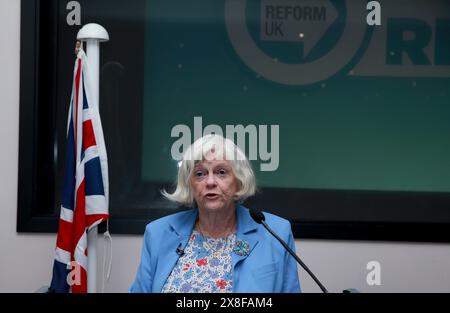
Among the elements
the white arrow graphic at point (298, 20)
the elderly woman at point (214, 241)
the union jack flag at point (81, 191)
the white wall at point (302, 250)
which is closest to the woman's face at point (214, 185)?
the elderly woman at point (214, 241)

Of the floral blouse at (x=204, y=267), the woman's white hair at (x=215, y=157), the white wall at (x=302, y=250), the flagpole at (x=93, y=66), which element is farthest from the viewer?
the white wall at (x=302, y=250)

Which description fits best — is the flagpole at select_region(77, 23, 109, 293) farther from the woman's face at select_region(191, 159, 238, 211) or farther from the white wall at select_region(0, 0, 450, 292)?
the woman's face at select_region(191, 159, 238, 211)

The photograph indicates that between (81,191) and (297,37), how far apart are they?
131 centimetres

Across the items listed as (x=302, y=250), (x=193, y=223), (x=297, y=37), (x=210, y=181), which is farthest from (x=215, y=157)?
(x=297, y=37)

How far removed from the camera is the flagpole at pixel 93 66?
285 centimetres

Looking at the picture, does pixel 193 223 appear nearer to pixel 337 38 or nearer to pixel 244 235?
pixel 244 235

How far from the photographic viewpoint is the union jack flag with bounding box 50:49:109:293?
2.88 metres

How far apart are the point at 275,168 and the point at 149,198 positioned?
0.65 meters

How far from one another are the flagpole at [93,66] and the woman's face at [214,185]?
3.00 feet

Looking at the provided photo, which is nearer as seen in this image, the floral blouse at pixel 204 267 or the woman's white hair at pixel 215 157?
the floral blouse at pixel 204 267

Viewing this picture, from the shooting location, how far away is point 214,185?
2.15 m

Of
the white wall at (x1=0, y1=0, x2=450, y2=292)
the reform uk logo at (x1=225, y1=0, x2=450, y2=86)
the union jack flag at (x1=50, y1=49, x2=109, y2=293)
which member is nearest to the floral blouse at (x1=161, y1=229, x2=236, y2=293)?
the union jack flag at (x1=50, y1=49, x2=109, y2=293)

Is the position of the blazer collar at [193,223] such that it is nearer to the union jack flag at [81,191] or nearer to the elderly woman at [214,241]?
the elderly woman at [214,241]
